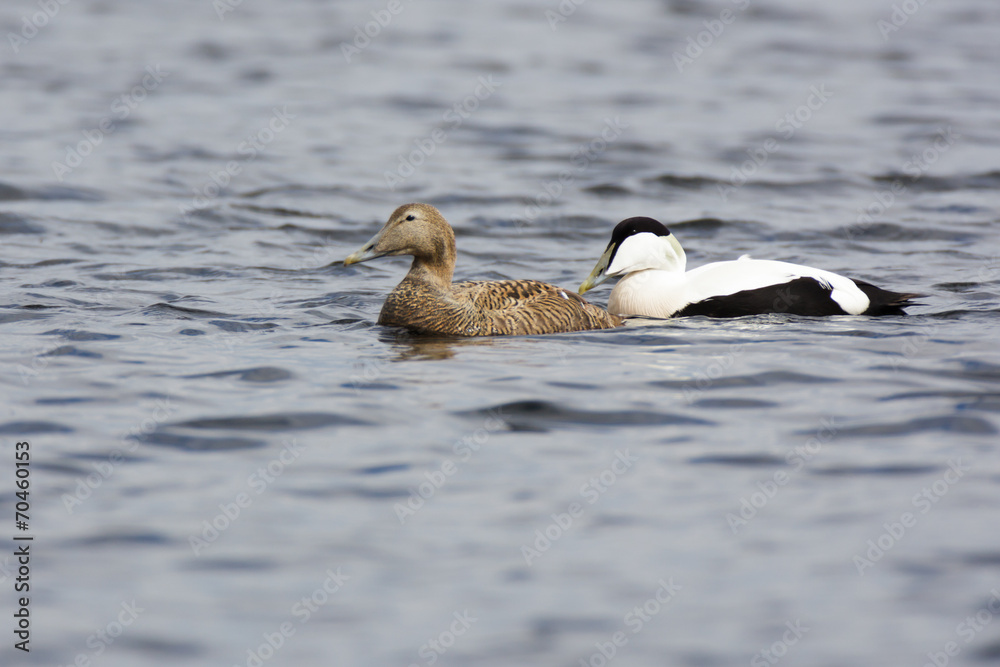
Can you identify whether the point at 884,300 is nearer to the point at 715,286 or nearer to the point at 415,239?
the point at 715,286

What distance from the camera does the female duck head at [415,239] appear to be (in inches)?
312

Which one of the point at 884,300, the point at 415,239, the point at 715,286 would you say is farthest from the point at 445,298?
the point at 884,300

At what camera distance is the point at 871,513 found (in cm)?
479

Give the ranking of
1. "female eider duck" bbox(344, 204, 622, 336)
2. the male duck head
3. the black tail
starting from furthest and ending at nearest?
the male duck head → the black tail → "female eider duck" bbox(344, 204, 622, 336)

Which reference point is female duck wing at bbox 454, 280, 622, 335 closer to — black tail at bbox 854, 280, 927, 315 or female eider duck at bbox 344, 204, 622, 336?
female eider duck at bbox 344, 204, 622, 336

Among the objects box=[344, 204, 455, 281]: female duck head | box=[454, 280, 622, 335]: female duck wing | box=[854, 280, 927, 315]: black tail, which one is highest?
box=[344, 204, 455, 281]: female duck head

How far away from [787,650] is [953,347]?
4004mm

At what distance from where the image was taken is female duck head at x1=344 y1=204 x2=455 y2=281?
791 centimetres

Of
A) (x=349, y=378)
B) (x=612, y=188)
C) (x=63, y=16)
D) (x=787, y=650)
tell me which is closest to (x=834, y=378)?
(x=349, y=378)

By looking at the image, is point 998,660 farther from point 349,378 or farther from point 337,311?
point 337,311

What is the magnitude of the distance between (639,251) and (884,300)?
1.74 m

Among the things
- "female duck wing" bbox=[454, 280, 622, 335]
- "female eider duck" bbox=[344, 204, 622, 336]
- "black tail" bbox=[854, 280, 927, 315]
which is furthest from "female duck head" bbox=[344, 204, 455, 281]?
"black tail" bbox=[854, 280, 927, 315]

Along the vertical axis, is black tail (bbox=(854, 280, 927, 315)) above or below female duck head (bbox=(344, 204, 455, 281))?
below

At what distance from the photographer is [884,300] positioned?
8.49 metres
